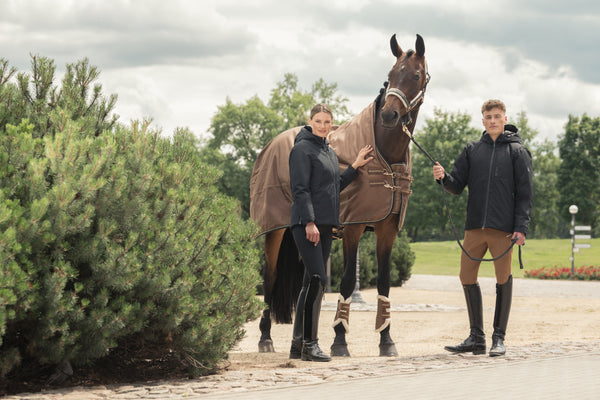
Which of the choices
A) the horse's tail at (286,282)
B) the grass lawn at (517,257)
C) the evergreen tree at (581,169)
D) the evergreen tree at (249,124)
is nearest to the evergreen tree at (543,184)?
the evergreen tree at (581,169)

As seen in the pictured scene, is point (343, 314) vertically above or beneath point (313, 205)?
beneath

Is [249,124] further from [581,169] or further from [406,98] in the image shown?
[406,98]

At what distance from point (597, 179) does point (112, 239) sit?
2509 inches

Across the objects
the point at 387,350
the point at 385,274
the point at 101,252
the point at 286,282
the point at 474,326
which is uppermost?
the point at 101,252

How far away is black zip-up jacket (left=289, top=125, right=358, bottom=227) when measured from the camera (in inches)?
268

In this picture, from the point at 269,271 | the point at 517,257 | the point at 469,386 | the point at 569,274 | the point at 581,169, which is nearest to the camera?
the point at 469,386

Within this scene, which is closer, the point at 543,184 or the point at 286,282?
the point at 286,282

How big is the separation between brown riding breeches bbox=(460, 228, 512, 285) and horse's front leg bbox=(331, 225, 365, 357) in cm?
115

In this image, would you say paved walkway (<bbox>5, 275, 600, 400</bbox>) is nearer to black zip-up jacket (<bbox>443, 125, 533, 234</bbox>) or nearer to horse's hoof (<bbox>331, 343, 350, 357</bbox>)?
horse's hoof (<bbox>331, 343, 350, 357</bbox>)

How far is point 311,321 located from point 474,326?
190 cm

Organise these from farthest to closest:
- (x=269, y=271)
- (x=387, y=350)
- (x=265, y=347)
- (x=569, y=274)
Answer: (x=569, y=274), (x=269, y=271), (x=265, y=347), (x=387, y=350)

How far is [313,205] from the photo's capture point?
695 cm

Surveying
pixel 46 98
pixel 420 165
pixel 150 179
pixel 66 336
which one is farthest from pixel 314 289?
pixel 420 165

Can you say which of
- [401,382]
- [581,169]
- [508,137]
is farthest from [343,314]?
[581,169]
